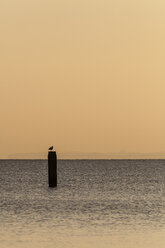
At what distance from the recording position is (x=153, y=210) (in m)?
27.8

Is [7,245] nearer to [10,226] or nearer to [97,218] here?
[10,226]

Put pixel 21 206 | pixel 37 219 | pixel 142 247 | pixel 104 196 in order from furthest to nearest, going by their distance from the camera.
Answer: pixel 104 196 < pixel 21 206 < pixel 37 219 < pixel 142 247

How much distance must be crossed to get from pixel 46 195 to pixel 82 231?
58.9ft

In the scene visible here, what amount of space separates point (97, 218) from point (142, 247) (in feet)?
24.8

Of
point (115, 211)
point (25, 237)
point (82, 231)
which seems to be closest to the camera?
point (25, 237)

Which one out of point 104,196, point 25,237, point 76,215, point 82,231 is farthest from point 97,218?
point 104,196

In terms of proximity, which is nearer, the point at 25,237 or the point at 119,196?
the point at 25,237

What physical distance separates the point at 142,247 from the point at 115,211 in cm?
1037

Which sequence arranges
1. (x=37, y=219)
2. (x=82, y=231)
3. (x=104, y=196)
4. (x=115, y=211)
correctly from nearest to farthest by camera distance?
(x=82, y=231) < (x=37, y=219) < (x=115, y=211) < (x=104, y=196)

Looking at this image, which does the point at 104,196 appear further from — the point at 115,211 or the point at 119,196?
the point at 115,211

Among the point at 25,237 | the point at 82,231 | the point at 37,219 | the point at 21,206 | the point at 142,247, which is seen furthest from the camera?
the point at 21,206

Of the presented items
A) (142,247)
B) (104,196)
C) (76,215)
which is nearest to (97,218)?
(76,215)

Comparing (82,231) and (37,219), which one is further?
(37,219)

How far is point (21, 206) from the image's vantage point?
30.5 meters
